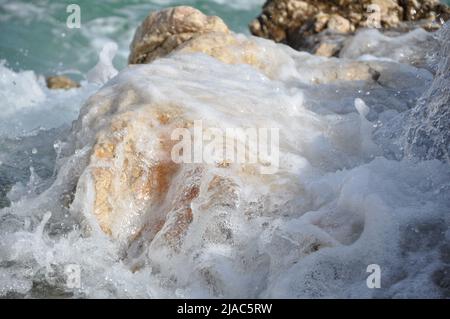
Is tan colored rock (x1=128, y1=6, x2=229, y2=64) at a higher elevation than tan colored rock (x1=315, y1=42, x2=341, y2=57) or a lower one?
higher

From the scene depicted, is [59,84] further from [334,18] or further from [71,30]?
[334,18]

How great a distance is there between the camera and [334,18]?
939 cm

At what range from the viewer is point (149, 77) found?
537 centimetres

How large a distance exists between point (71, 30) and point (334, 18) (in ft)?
27.4

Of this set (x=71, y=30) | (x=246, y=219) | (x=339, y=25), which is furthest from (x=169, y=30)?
(x=71, y=30)

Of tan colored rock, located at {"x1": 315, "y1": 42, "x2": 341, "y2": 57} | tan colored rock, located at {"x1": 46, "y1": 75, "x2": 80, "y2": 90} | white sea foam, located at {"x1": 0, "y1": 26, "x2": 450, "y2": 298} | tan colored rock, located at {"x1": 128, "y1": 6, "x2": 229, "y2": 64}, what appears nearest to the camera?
white sea foam, located at {"x1": 0, "y1": 26, "x2": 450, "y2": 298}

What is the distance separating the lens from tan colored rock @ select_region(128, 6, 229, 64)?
24.4 ft

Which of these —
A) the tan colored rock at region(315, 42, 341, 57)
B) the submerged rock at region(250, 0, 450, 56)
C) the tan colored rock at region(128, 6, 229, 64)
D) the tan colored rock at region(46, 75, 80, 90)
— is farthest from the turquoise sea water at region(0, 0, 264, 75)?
the tan colored rock at region(315, 42, 341, 57)

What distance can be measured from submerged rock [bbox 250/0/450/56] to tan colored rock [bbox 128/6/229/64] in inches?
75.8

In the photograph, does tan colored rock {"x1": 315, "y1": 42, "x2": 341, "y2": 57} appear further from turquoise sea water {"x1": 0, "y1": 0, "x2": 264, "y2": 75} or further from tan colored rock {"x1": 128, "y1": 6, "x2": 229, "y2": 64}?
turquoise sea water {"x1": 0, "y1": 0, "x2": 264, "y2": 75}

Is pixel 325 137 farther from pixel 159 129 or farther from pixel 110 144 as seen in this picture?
pixel 110 144

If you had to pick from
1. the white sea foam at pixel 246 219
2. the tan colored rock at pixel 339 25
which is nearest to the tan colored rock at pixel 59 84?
the tan colored rock at pixel 339 25

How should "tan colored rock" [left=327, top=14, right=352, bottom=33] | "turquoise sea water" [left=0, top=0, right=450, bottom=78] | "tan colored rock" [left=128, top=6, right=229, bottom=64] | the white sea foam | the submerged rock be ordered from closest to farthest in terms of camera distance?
the white sea foam
"tan colored rock" [left=128, top=6, right=229, bottom=64]
the submerged rock
"tan colored rock" [left=327, top=14, right=352, bottom=33]
"turquoise sea water" [left=0, top=0, right=450, bottom=78]
